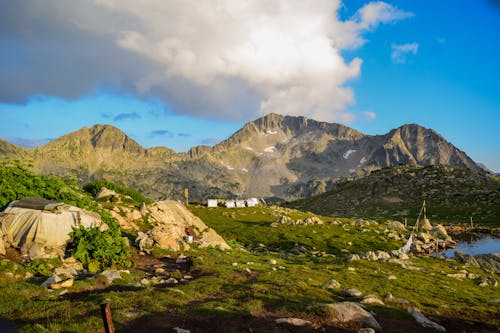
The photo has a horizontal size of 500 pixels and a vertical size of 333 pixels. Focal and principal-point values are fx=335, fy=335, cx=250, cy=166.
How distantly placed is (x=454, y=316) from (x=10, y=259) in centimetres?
2732

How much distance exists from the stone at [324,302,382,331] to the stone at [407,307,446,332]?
2814mm

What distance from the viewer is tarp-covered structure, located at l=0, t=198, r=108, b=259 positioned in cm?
2373

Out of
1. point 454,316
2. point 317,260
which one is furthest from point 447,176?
point 454,316

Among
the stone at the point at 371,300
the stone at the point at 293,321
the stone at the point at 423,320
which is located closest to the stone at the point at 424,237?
the stone at the point at 371,300

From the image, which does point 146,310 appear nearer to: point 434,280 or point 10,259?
point 10,259

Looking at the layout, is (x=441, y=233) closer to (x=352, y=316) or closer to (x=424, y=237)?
(x=424, y=237)

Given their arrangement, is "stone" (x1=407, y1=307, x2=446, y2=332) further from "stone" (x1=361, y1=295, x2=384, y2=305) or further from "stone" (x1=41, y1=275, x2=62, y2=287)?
"stone" (x1=41, y1=275, x2=62, y2=287)

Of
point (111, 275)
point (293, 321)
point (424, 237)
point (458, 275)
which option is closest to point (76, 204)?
point (111, 275)

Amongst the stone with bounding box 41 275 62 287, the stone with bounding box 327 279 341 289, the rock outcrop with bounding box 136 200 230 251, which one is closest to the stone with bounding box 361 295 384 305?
the stone with bounding box 327 279 341 289

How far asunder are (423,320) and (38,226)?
2556 cm

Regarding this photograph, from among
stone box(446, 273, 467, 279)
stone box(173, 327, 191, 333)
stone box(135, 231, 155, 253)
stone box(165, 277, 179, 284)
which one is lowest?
stone box(446, 273, 467, 279)

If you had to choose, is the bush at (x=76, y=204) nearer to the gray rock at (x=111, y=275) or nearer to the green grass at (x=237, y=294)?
the gray rock at (x=111, y=275)

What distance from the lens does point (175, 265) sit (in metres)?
27.4

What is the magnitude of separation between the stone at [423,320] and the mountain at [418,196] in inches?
3130
